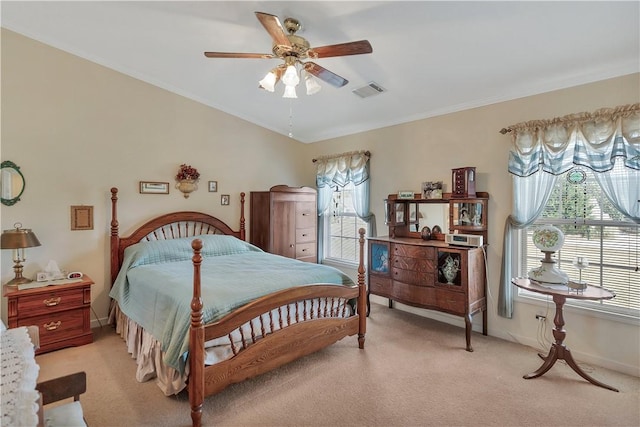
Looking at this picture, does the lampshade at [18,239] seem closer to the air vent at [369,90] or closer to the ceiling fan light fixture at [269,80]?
the ceiling fan light fixture at [269,80]

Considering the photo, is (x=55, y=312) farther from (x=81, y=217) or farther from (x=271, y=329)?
(x=271, y=329)

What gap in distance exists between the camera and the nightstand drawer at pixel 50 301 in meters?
2.93

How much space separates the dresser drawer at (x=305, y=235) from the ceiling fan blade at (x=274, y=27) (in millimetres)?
3092

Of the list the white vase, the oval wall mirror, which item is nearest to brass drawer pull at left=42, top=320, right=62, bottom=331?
the oval wall mirror

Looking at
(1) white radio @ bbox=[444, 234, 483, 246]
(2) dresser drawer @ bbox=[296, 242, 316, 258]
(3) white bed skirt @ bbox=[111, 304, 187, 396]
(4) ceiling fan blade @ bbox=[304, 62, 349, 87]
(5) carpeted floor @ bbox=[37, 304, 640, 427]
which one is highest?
(4) ceiling fan blade @ bbox=[304, 62, 349, 87]

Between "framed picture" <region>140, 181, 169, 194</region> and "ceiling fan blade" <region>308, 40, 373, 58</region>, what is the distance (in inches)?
109

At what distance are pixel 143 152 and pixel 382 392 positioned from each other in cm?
374

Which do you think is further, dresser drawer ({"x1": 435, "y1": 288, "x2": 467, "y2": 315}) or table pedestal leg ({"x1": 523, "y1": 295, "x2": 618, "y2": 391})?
dresser drawer ({"x1": 435, "y1": 288, "x2": 467, "y2": 315})

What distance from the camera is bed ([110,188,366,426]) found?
83.7 inches

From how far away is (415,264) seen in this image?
3.53 meters

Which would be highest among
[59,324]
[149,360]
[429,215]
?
[429,215]

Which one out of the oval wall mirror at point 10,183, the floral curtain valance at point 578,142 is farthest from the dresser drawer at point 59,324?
the floral curtain valance at point 578,142

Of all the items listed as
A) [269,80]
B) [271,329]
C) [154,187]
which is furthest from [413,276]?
[154,187]

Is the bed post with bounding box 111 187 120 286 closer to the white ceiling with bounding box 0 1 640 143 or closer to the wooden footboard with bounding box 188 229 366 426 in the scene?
the white ceiling with bounding box 0 1 640 143
